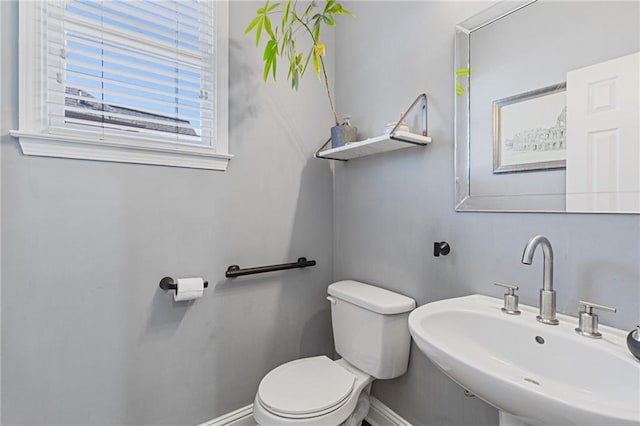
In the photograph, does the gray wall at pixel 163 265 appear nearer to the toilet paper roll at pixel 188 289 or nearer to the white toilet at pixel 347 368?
the toilet paper roll at pixel 188 289

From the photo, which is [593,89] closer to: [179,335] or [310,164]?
[310,164]

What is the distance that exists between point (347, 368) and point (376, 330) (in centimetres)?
28

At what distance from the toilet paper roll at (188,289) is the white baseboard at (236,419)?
2.06 ft

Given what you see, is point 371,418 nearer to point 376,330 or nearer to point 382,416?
point 382,416

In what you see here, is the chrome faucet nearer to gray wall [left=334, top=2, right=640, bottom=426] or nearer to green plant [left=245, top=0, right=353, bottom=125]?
gray wall [left=334, top=2, right=640, bottom=426]

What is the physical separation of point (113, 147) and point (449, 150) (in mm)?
1323

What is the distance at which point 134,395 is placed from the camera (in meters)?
1.27

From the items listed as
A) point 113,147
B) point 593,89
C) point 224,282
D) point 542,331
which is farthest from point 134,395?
point 593,89

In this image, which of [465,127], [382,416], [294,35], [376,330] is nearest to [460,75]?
[465,127]

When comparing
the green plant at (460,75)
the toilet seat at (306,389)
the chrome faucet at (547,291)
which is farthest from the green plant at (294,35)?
the toilet seat at (306,389)

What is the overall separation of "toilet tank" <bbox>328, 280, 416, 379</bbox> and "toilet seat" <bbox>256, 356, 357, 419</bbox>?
0.10 m

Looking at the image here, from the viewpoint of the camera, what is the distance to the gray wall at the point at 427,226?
89cm

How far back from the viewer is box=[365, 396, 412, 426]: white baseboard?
57.9 inches

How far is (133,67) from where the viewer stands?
4.17 feet
